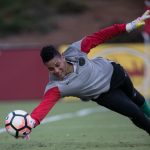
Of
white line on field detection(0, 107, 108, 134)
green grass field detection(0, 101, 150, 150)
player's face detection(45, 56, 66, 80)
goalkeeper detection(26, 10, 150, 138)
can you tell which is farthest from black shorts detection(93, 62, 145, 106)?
white line on field detection(0, 107, 108, 134)

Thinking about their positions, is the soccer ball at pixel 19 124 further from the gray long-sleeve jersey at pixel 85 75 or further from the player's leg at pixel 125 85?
the player's leg at pixel 125 85

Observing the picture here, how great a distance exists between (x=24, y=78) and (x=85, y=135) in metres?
10.2

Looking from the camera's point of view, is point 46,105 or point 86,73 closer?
point 46,105

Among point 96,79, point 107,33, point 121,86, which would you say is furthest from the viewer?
point 121,86

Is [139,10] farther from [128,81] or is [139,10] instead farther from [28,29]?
[128,81]

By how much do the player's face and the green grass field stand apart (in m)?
1.24

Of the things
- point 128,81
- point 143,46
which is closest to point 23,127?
point 128,81

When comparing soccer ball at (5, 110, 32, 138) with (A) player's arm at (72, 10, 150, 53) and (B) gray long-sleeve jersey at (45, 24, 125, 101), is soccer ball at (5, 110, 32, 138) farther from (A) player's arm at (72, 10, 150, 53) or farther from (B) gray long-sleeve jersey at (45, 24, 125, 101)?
(A) player's arm at (72, 10, 150, 53)

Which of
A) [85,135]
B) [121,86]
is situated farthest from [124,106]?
[85,135]

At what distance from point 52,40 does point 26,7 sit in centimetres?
365

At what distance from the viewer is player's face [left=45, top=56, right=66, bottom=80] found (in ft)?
33.6

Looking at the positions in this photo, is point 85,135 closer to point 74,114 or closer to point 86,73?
point 86,73

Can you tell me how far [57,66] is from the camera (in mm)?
10312

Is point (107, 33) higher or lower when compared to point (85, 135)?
higher
